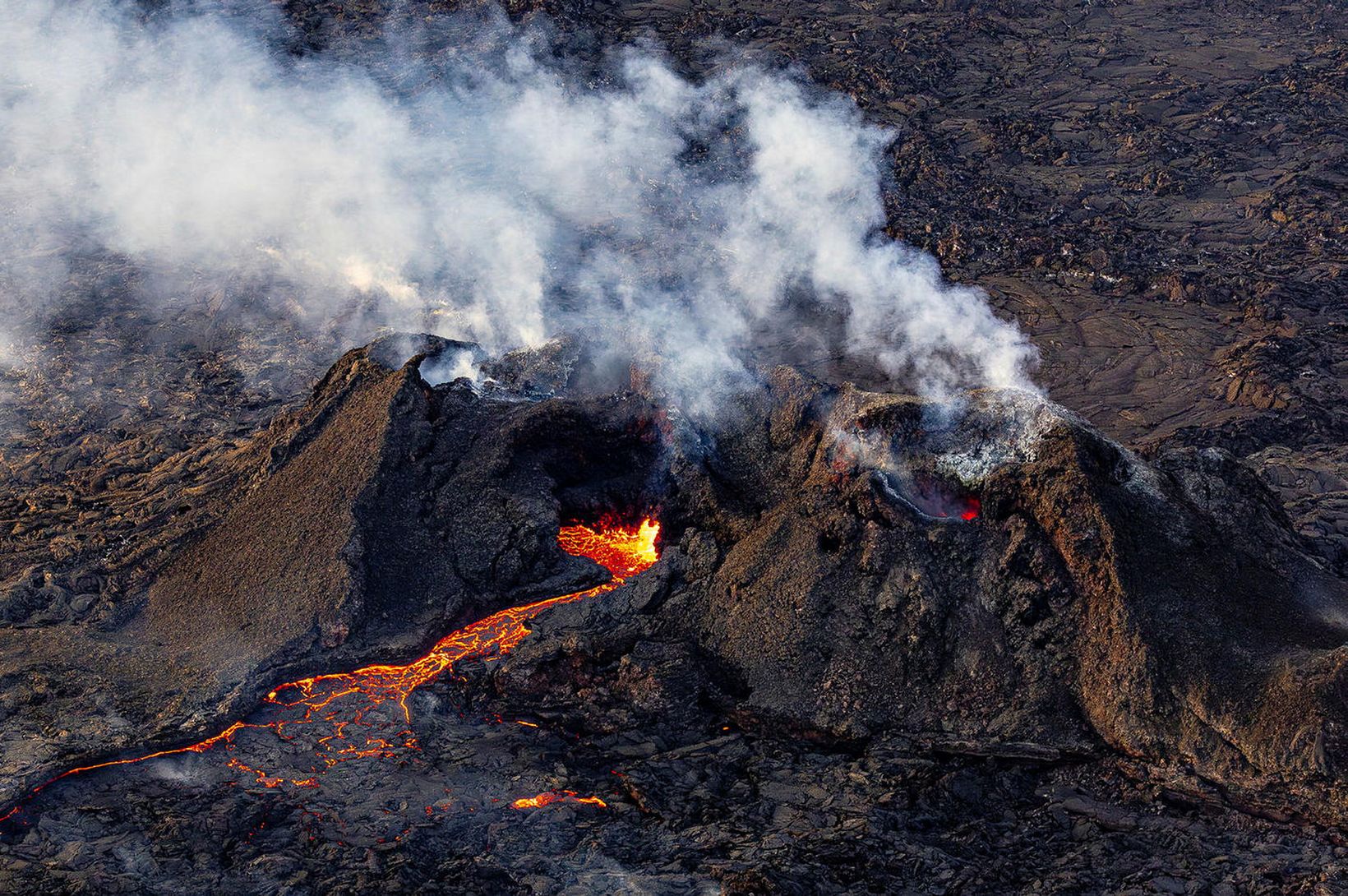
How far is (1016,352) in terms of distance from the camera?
1956 centimetres

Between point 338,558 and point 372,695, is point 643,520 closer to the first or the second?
point 338,558

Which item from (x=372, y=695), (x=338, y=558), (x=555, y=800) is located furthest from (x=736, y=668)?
(x=338, y=558)

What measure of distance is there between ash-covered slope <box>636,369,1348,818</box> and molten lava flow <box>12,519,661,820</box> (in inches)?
54.4

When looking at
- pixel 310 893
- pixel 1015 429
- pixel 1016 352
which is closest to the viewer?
pixel 310 893

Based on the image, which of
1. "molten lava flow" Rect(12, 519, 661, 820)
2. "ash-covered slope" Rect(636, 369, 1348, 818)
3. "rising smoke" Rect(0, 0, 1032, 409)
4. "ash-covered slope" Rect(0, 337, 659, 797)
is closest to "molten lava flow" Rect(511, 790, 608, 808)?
"molten lava flow" Rect(12, 519, 661, 820)

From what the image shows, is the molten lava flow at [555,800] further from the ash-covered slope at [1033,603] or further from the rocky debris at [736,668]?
the ash-covered slope at [1033,603]

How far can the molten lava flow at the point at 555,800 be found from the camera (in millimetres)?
9734

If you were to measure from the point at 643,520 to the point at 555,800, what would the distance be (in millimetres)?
3946

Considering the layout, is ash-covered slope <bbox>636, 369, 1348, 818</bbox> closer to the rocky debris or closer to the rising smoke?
the rocky debris

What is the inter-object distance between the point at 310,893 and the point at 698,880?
283cm

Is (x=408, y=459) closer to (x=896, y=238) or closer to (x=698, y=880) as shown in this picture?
(x=698, y=880)

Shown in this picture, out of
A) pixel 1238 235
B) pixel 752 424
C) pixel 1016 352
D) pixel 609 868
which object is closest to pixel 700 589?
pixel 752 424

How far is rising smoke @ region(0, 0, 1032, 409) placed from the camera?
64.5ft

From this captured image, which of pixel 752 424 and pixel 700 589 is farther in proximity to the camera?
pixel 752 424
